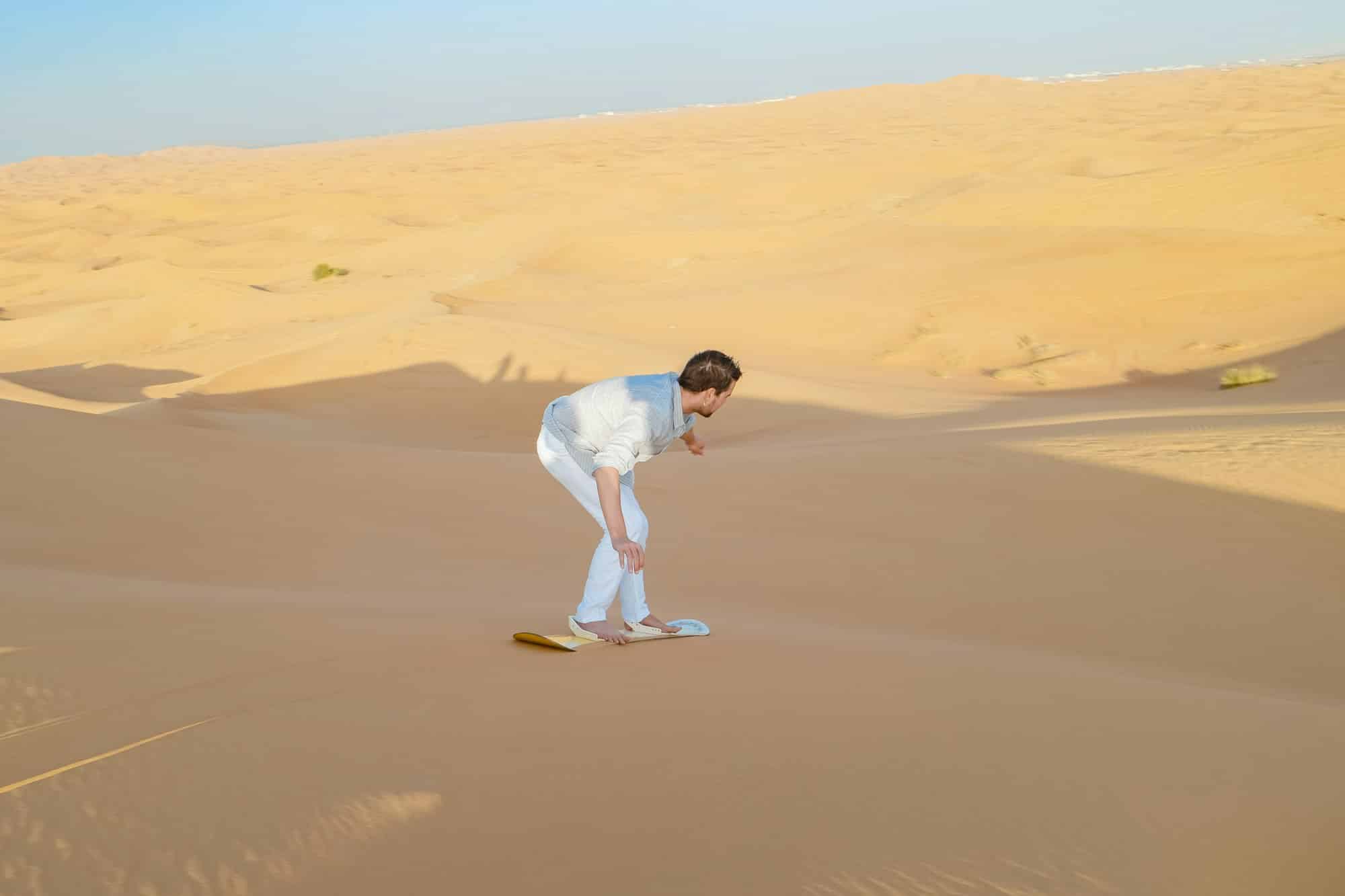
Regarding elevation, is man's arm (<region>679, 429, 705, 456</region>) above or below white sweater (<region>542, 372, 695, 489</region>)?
below

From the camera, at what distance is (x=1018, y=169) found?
31953 millimetres

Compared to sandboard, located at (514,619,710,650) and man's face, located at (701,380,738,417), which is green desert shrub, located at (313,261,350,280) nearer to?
sandboard, located at (514,619,710,650)

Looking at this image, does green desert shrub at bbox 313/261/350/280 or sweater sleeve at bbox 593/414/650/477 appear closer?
sweater sleeve at bbox 593/414/650/477

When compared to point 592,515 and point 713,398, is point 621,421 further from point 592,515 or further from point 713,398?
point 592,515

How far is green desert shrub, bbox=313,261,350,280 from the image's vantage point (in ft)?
93.8

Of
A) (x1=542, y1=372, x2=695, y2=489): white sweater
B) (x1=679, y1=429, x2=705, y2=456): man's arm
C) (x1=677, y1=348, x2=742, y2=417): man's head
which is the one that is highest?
(x1=677, y1=348, x2=742, y2=417): man's head

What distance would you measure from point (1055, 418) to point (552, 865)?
362 inches

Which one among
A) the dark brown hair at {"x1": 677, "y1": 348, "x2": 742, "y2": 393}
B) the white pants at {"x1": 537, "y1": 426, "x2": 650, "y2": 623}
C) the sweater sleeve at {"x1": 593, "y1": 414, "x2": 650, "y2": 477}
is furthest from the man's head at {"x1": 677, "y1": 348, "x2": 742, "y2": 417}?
the white pants at {"x1": 537, "y1": 426, "x2": 650, "y2": 623}

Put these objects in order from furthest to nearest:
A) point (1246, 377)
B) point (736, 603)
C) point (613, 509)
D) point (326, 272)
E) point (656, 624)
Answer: point (326, 272) → point (1246, 377) → point (736, 603) → point (656, 624) → point (613, 509)

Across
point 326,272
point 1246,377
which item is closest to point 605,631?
point 1246,377

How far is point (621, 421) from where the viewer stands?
380cm

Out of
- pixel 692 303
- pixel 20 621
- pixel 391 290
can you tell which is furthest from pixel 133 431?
pixel 391 290

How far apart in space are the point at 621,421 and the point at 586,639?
0.84 m

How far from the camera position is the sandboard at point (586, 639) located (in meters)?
3.94
